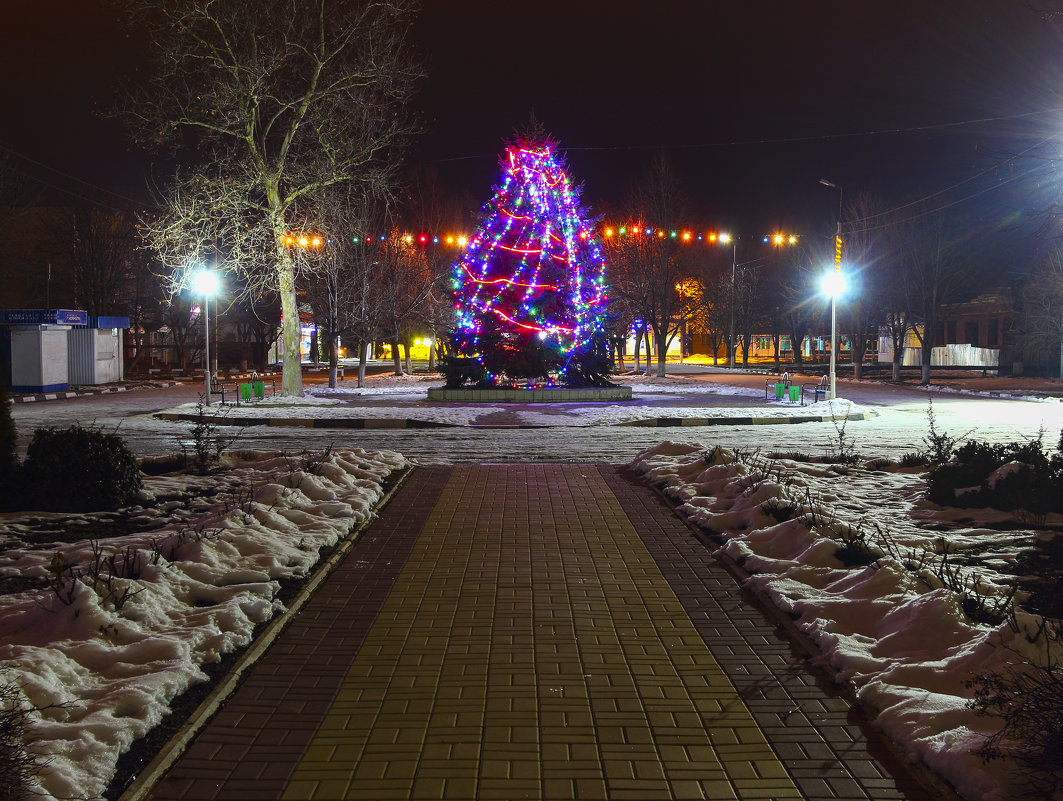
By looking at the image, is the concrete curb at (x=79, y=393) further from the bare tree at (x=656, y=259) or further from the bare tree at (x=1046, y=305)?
the bare tree at (x=1046, y=305)

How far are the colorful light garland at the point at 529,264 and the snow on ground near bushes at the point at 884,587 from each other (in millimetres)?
19160

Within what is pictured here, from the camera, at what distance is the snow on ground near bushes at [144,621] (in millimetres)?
4203

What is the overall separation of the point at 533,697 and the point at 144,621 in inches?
106

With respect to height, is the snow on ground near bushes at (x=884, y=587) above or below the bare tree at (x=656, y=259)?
below

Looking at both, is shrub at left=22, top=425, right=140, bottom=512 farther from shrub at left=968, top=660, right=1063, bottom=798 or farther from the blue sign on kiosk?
the blue sign on kiosk

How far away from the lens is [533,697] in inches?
194

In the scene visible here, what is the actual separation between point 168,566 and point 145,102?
24.4m

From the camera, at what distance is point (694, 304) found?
64188 mm

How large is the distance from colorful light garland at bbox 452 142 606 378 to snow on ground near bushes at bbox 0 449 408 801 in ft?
70.7

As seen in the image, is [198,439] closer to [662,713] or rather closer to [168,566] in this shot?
[168,566]

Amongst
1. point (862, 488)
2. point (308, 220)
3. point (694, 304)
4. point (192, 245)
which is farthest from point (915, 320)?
point (862, 488)

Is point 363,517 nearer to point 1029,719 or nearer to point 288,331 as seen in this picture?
point 1029,719

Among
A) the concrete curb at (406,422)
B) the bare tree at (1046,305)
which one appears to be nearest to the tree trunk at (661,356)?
the bare tree at (1046,305)

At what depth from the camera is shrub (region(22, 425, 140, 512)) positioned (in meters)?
9.66
